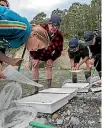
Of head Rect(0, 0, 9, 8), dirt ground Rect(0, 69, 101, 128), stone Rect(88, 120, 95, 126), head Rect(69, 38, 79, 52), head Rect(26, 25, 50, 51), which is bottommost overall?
stone Rect(88, 120, 95, 126)

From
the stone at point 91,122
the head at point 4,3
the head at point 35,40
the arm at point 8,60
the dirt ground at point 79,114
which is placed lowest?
the stone at point 91,122

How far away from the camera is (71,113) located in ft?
10.5

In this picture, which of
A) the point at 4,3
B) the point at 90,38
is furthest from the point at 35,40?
the point at 90,38

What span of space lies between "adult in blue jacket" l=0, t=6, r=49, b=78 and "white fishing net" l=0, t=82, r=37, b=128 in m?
0.63

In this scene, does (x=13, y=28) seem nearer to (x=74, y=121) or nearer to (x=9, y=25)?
(x=9, y=25)

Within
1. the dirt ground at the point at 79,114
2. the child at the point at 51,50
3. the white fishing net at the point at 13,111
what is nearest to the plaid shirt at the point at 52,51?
the child at the point at 51,50

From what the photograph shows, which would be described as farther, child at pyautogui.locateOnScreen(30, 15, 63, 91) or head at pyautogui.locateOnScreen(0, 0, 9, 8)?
child at pyautogui.locateOnScreen(30, 15, 63, 91)

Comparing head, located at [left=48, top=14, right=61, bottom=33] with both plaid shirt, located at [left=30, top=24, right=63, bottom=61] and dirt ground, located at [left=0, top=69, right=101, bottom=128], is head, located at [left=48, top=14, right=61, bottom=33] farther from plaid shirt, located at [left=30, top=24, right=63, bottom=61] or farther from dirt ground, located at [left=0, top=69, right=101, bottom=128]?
dirt ground, located at [left=0, top=69, right=101, bottom=128]

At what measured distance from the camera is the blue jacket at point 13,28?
2.02 m

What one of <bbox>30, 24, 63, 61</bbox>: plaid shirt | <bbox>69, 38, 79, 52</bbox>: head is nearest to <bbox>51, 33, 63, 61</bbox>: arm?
<bbox>30, 24, 63, 61</bbox>: plaid shirt

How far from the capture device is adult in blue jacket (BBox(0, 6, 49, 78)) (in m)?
2.02

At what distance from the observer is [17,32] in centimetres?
207

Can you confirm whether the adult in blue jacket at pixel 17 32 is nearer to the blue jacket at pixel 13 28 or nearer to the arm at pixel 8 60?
the blue jacket at pixel 13 28

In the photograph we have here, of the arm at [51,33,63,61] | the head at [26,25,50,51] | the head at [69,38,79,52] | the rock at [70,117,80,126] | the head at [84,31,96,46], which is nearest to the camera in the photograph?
the head at [26,25,50,51]
